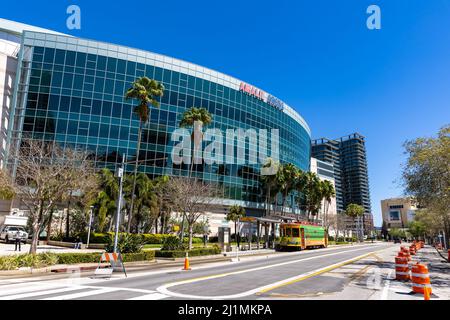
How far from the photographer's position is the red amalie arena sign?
64.9m

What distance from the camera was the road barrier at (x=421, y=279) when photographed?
424 inches

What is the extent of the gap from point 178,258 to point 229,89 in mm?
41493

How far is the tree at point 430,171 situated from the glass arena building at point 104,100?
1328 inches

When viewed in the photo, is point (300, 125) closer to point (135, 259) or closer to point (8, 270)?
point (135, 259)

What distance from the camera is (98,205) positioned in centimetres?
3869

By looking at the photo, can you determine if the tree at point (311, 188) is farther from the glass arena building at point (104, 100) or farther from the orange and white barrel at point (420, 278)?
the orange and white barrel at point (420, 278)

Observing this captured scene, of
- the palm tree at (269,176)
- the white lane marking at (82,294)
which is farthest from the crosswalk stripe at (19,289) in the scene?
the palm tree at (269,176)

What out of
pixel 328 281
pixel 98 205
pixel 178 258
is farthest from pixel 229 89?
pixel 328 281

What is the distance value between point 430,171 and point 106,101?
146 feet

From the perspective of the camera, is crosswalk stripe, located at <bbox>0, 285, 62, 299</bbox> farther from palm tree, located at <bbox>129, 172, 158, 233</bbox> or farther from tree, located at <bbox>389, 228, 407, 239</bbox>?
tree, located at <bbox>389, 228, 407, 239</bbox>

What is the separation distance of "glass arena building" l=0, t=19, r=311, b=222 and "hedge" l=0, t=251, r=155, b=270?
76.4 ft

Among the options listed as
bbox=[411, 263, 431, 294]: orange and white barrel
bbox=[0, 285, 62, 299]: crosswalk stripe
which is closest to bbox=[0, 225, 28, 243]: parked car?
bbox=[0, 285, 62, 299]: crosswalk stripe

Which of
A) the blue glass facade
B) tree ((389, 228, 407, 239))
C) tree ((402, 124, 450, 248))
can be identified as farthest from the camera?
tree ((389, 228, 407, 239))

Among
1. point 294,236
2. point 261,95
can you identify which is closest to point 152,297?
point 294,236
